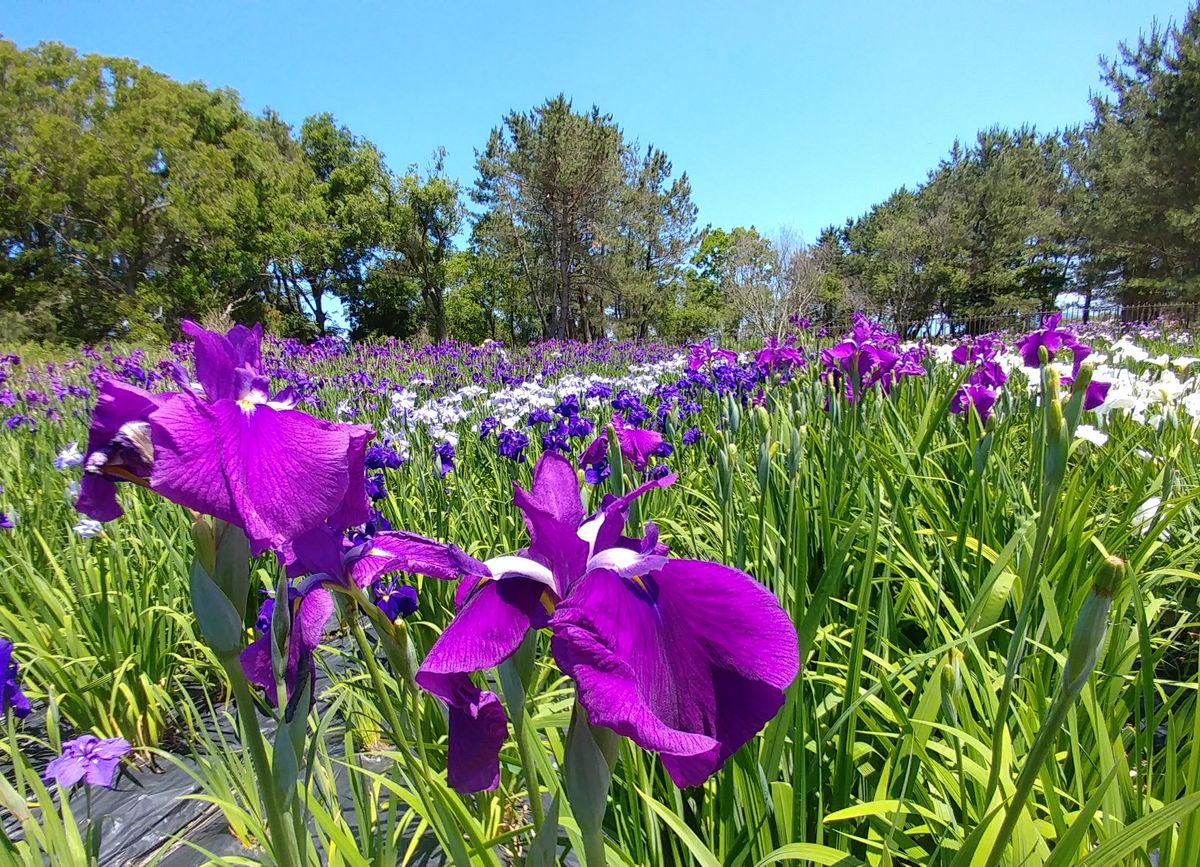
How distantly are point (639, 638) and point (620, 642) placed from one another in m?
0.03

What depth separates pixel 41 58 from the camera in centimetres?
2814

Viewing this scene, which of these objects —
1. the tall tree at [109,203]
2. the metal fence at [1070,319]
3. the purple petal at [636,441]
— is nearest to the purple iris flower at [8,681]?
the purple petal at [636,441]

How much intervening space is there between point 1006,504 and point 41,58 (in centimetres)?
4095

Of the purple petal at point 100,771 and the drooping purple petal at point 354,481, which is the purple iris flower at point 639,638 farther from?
the purple petal at point 100,771

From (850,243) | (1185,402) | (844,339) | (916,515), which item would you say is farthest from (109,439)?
(850,243)

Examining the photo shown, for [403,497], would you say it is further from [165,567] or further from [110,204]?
[110,204]

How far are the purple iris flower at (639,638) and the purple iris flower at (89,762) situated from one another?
89 cm

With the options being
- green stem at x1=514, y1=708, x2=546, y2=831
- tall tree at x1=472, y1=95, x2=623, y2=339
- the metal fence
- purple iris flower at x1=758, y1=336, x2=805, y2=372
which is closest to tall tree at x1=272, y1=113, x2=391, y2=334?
tall tree at x1=472, y1=95, x2=623, y2=339

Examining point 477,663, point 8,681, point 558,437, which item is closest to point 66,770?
point 8,681

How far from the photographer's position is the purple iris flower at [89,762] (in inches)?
44.7

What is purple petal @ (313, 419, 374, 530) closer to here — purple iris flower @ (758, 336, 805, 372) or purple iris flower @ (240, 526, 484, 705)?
purple iris flower @ (240, 526, 484, 705)

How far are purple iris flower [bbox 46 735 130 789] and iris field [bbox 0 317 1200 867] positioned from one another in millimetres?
10

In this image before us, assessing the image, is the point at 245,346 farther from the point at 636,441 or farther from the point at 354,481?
the point at 636,441

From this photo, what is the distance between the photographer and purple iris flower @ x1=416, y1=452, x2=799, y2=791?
22.6 inches
